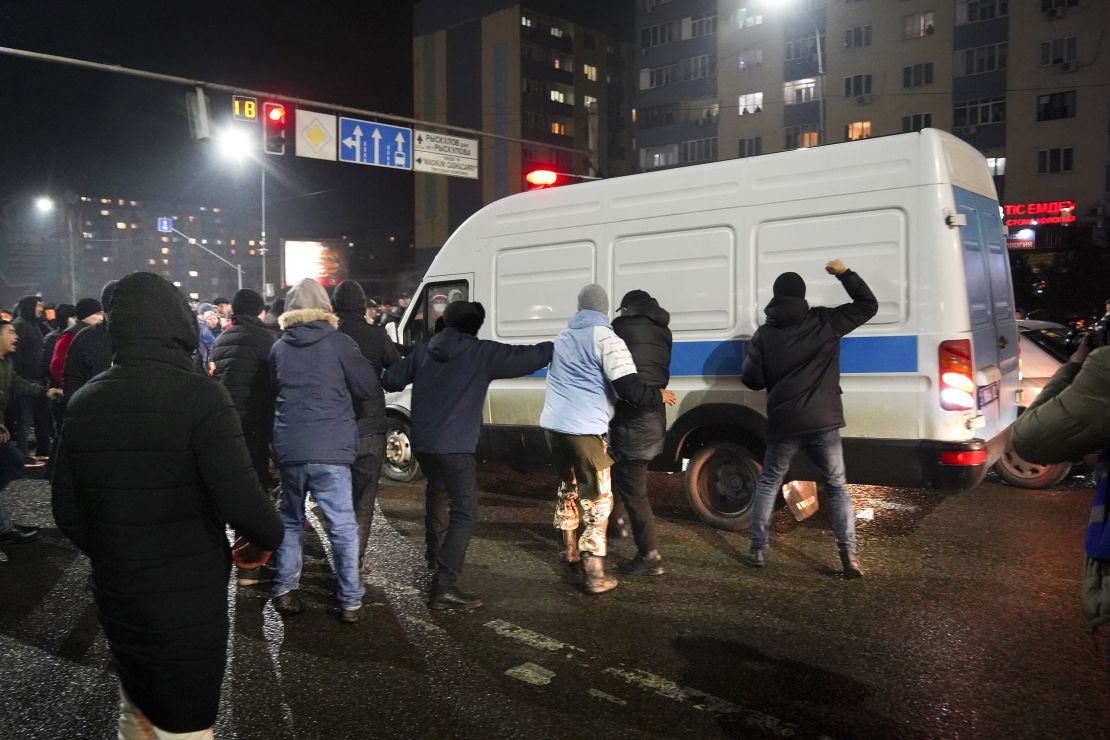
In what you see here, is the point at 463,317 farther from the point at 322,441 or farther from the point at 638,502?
the point at 638,502

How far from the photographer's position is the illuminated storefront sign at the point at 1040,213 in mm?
37812

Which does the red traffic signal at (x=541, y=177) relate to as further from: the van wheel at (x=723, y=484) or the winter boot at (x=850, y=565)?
the winter boot at (x=850, y=565)

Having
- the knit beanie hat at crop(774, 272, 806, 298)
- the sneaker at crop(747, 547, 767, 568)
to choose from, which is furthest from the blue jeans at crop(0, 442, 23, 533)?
the knit beanie hat at crop(774, 272, 806, 298)

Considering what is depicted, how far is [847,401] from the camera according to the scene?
5980 mm

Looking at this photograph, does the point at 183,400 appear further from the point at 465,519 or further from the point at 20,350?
the point at 20,350

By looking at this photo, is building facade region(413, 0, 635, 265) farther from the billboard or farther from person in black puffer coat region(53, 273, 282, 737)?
person in black puffer coat region(53, 273, 282, 737)

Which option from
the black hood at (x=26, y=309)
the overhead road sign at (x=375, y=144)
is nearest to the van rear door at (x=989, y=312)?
the black hood at (x=26, y=309)

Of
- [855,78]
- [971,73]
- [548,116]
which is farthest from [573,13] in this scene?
[971,73]

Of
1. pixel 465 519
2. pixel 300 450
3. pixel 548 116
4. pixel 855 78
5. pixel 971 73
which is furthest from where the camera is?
pixel 548 116

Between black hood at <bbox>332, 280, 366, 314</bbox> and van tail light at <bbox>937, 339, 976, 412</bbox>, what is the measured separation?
3.90 metres

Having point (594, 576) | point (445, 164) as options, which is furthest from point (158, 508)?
point (445, 164)

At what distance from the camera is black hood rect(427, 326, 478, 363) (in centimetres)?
494

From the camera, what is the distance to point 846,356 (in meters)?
5.96

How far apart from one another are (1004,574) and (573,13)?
74179 millimetres
